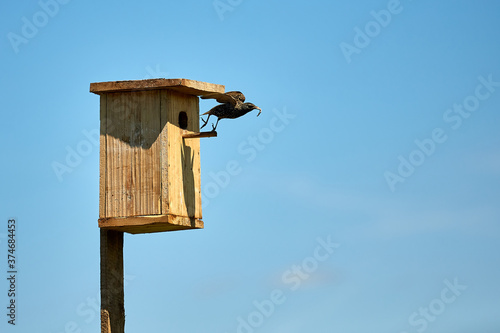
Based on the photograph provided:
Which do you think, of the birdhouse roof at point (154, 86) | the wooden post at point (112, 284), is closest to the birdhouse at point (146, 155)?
the birdhouse roof at point (154, 86)

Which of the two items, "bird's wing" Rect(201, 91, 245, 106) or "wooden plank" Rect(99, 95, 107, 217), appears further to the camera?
"bird's wing" Rect(201, 91, 245, 106)

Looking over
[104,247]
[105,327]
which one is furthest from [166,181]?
[105,327]

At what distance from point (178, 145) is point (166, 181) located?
1.82ft

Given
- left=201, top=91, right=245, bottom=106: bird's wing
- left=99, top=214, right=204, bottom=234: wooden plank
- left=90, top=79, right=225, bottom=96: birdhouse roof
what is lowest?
left=99, top=214, right=204, bottom=234: wooden plank

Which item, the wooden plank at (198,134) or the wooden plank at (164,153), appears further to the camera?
the wooden plank at (198,134)

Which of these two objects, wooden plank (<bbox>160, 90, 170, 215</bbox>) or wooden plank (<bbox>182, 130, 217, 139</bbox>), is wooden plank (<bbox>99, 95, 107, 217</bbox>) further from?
wooden plank (<bbox>182, 130, 217, 139</bbox>)

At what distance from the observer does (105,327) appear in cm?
1022

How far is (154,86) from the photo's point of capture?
33.7 ft

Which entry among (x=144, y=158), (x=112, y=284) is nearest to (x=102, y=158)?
(x=144, y=158)

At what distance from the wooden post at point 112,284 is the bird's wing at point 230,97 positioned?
71.9 inches

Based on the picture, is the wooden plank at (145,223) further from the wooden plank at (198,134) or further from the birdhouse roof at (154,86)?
the birdhouse roof at (154,86)

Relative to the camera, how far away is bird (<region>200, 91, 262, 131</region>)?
34.9 feet

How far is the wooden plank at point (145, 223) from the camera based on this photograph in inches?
397

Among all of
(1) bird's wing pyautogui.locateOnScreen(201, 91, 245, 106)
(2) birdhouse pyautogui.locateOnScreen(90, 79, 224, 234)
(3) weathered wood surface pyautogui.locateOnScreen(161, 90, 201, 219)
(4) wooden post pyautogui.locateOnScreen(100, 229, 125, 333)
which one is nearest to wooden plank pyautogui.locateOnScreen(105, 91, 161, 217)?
(2) birdhouse pyautogui.locateOnScreen(90, 79, 224, 234)
